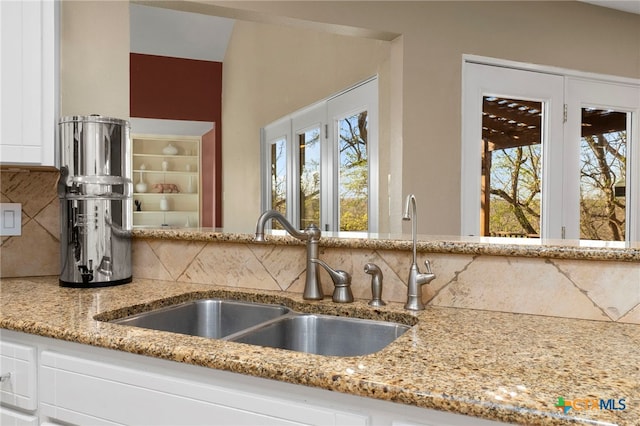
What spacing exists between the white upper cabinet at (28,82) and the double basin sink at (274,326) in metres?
0.67

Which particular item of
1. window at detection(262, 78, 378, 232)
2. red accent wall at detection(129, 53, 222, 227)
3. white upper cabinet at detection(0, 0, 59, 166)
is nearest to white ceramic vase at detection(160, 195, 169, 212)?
red accent wall at detection(129, 53, 222, 227)

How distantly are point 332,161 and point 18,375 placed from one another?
7.94ft

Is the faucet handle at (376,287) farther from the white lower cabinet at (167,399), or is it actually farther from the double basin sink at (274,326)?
the white lower cabinet at (167,399)

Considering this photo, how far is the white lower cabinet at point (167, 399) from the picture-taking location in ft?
2.59

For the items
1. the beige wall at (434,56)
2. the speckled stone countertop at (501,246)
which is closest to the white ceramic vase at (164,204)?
the beige wall at (434,56)

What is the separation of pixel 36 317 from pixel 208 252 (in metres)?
0.58

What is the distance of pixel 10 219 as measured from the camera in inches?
67.7

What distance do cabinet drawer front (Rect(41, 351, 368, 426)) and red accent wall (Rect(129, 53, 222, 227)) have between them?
4704 mm

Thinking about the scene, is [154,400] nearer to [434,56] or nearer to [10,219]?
[10,219]

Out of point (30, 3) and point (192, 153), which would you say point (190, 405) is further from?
point (192, 153)

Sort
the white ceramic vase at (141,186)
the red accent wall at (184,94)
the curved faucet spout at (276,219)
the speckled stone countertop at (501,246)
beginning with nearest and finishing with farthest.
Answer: the speckled stone countertop at (501,246) < the curved faucet spout at (276,219) < the red accent wall at (184,94) < the white ceramic vase at (141,186)

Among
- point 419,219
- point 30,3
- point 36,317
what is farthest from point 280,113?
point 36,317

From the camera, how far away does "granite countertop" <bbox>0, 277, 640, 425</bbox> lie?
692 mm

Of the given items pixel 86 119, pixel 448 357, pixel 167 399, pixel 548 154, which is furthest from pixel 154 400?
pixel 548 154
